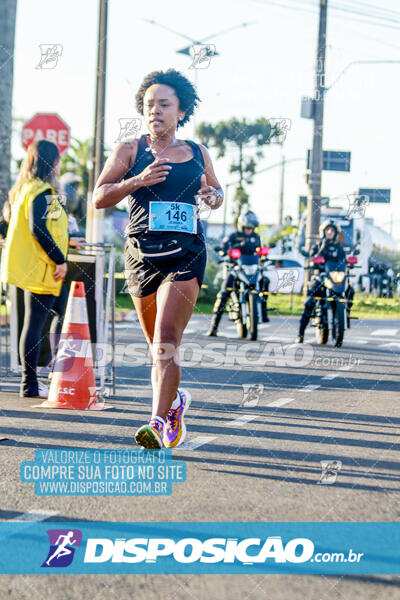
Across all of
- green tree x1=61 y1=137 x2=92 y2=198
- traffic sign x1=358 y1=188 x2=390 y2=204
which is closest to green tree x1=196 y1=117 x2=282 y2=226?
green tree x1=61 y1=137 x2=92 y2=198

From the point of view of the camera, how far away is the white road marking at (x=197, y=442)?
Result: 18.1 ft

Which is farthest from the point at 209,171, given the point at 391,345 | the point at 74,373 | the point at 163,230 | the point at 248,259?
the point at 391,345

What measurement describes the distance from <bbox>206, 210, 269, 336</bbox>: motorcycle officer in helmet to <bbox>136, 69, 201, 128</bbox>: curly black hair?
908 centimetres

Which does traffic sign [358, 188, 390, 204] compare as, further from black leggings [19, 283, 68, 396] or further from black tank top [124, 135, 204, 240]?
black tank top [124, 135, 204, 240]

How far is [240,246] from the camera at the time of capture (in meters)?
14.9

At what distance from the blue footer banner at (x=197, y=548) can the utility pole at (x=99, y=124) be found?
1470cm

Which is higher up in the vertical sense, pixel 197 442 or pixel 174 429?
pixel 174 429

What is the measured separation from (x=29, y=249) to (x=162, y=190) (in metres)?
2.70

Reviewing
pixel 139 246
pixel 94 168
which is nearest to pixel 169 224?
pixel 139 246

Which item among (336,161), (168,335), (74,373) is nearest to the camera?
(168,335)

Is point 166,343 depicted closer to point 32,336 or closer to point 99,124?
point 32,336

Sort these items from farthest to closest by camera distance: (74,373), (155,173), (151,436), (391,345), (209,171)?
(391,345) < (74,373) < (209,171) < (155,173) < (151,436)

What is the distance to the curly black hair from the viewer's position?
18.5 feet

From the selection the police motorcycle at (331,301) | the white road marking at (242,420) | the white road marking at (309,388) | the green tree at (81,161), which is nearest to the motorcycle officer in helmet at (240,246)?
the police motorcycle at (331,301)
